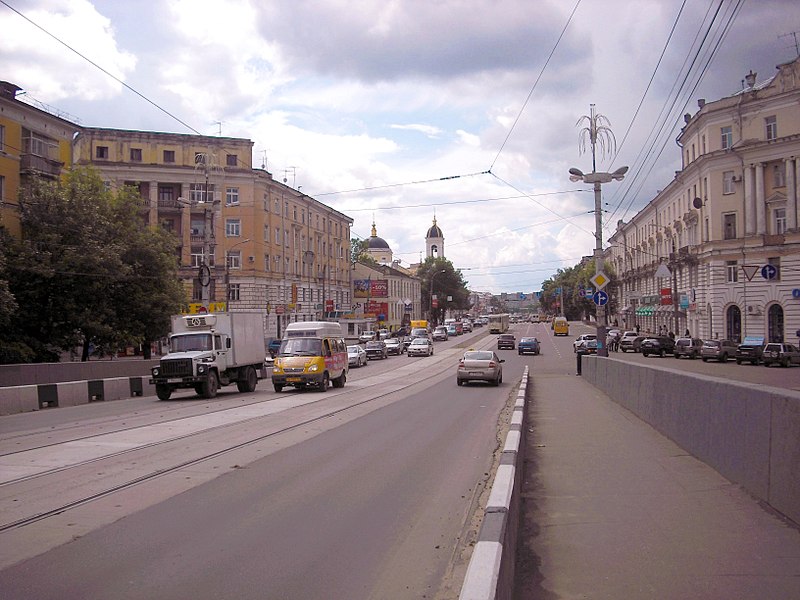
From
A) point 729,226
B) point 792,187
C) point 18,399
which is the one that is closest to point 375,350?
point 729,226

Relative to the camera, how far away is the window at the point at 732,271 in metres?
53.4

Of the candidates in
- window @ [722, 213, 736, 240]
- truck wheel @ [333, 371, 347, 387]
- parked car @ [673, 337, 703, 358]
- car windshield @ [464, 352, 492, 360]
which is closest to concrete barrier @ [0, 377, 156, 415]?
truck wheel @ [333, 371, 347, 387]

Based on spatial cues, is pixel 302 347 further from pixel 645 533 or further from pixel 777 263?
pixel 777 263

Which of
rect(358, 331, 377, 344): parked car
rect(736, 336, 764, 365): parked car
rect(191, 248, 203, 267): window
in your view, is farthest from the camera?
rect(358, 331, 377, 344): parked car

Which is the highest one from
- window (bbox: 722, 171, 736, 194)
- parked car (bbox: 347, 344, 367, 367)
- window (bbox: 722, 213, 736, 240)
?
window (bbox: 722, 171, 736, 194)

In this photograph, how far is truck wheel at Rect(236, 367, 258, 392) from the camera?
2670 cm

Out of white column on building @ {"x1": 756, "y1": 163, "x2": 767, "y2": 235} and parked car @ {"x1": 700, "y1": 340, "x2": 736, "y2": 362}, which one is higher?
white column on building @ {"x1": 756, "y1": 163, "x2": 767, "y2": 235}

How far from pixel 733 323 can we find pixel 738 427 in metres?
50.5

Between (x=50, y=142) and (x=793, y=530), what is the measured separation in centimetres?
3991

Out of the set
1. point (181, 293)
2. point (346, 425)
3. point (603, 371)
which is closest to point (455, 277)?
point (181, 293)

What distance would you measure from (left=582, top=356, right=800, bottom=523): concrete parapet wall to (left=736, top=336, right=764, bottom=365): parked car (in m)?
33.4

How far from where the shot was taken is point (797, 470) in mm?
6520

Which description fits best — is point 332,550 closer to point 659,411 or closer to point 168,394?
point 659,411

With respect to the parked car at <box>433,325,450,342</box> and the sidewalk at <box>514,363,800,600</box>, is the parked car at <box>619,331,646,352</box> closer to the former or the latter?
the parked car at <box>433,325,450,342</box>
